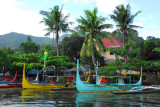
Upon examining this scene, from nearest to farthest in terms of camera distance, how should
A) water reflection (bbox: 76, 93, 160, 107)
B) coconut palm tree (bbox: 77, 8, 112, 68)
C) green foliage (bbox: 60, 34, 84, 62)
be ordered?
water reflection (bbox: 76, 93, 160, 107) < coconut palm tree (bbox: 77, 8, 112, 68) < green foliage (bbox: 60, 34, 84, 62)

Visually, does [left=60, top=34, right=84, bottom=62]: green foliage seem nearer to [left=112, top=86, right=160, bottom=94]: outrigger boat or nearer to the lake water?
[left=112, top=86, right=160, bottom=94]: outrigger boat

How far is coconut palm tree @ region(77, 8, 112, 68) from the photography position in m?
31.8

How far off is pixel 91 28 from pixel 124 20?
5892mm

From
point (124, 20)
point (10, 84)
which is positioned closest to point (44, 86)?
point (10, 84)

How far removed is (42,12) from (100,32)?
35.0ft

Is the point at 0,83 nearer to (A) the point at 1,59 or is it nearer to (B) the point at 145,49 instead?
(A) the point at 1,59

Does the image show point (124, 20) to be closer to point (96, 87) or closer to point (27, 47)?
point (96, 87)

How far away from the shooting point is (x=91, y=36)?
3225 cm

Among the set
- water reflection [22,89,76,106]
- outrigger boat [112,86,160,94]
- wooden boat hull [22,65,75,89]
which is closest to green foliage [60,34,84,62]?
wooden boat hull [22,65,75,89]

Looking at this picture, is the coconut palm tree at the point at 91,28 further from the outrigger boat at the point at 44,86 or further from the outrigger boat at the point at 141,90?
the outrigger boat at the point at 141,90

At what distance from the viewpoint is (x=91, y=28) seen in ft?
106

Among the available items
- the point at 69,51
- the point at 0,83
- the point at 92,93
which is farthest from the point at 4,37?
the point at 92,93

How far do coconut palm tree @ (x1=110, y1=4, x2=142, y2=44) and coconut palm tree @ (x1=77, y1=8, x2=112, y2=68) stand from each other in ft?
7.46

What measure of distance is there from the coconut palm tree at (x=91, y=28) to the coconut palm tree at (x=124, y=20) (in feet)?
7.46
